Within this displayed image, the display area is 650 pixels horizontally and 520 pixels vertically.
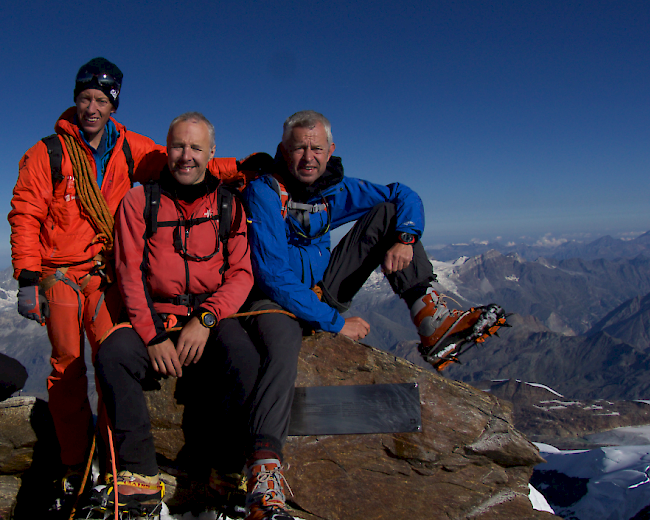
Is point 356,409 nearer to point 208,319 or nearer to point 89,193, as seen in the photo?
point 208,319

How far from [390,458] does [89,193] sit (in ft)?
20.8

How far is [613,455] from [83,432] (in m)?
102

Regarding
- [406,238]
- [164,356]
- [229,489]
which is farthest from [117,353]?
[406,238]

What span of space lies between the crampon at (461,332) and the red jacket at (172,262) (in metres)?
3.32


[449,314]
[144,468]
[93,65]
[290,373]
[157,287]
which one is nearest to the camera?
[144,468]

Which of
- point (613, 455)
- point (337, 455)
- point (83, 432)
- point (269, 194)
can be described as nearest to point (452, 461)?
point (337, 455)

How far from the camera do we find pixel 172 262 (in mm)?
5668

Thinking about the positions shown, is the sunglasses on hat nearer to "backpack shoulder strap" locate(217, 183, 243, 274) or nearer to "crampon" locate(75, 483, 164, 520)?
"backpack shoulder strap" locate(217, 183, 243, 274)

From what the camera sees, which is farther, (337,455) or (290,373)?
(337,455)

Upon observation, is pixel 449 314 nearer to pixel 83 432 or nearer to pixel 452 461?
pixel 452 461

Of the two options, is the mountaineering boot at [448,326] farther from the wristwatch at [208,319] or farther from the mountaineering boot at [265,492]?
the wristwatch at [208,319]

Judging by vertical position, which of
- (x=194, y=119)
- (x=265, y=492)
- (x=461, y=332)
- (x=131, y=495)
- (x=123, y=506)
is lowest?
(x=123, y=506)

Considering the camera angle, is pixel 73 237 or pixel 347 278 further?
pixel 347 278

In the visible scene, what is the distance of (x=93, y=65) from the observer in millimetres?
6410
